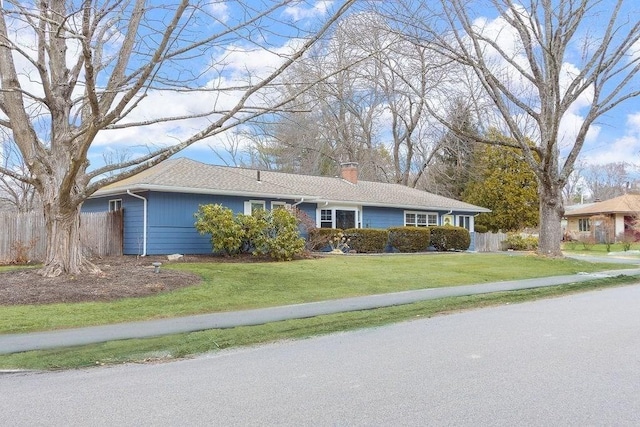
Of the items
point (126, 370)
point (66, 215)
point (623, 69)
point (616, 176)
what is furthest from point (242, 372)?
point (616, 176)

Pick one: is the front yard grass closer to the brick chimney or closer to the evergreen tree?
the brick chimney

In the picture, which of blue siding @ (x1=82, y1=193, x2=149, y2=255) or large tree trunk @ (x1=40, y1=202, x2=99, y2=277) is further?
blue siding @ (x1=82, y1=193, x2=149, y2=255)

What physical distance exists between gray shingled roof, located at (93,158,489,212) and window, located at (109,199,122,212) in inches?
21.7

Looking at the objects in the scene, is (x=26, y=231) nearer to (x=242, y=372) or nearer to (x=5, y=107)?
(x=5, y=107)

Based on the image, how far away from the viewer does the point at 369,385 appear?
562cm

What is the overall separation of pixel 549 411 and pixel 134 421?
353 centimetres

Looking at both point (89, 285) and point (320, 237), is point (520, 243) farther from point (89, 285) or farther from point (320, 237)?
point (89, 285)

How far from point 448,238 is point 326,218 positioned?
24.1ft

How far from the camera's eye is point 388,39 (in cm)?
2041

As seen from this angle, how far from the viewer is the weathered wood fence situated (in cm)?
3431

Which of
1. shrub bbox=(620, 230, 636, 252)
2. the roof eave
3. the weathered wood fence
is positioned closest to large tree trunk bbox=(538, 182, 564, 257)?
the roof eave

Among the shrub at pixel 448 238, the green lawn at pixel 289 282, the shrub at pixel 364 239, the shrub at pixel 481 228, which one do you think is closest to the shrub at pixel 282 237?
the green lawn at pixel 289 282

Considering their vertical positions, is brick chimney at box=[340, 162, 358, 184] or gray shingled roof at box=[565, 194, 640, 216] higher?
brick chimney at box=[340, 162, 358, 184]

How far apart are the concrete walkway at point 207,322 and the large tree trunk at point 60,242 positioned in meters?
4.65
